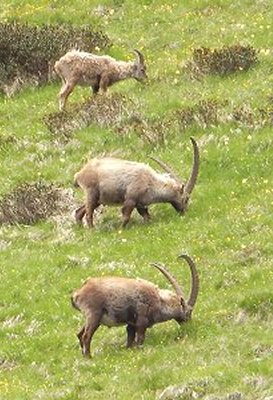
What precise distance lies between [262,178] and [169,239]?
10.1 feet

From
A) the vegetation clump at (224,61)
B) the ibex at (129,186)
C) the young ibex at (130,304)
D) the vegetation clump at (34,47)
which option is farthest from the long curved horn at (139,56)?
the young ibex at (130,304)

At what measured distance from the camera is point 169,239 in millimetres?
22266

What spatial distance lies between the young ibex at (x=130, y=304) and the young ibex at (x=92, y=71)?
12.3 metres

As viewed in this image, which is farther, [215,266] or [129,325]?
[215,266]

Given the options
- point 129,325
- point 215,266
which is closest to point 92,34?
point 215,266

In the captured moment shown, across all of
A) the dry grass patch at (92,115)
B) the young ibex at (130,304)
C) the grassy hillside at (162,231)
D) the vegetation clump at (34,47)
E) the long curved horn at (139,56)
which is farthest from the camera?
the vegetation clump at (34,47)

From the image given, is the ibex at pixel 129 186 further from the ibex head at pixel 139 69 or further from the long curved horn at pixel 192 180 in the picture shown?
the ibex head at pixel 139 69

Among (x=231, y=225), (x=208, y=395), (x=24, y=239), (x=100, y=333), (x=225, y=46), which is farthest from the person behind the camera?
(x=225, y=46)

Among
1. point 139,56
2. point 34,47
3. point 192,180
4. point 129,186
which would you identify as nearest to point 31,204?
point 129,186

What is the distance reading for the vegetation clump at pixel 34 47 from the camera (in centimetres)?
3297

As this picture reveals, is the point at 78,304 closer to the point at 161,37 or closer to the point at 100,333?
the point at 100,333

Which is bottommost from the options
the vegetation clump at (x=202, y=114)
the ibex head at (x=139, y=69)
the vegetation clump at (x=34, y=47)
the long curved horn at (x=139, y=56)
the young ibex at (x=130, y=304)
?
the vegetation clump at (x=34, y=47)

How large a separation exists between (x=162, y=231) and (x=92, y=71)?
28.5 feet

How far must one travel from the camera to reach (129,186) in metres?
23.2
